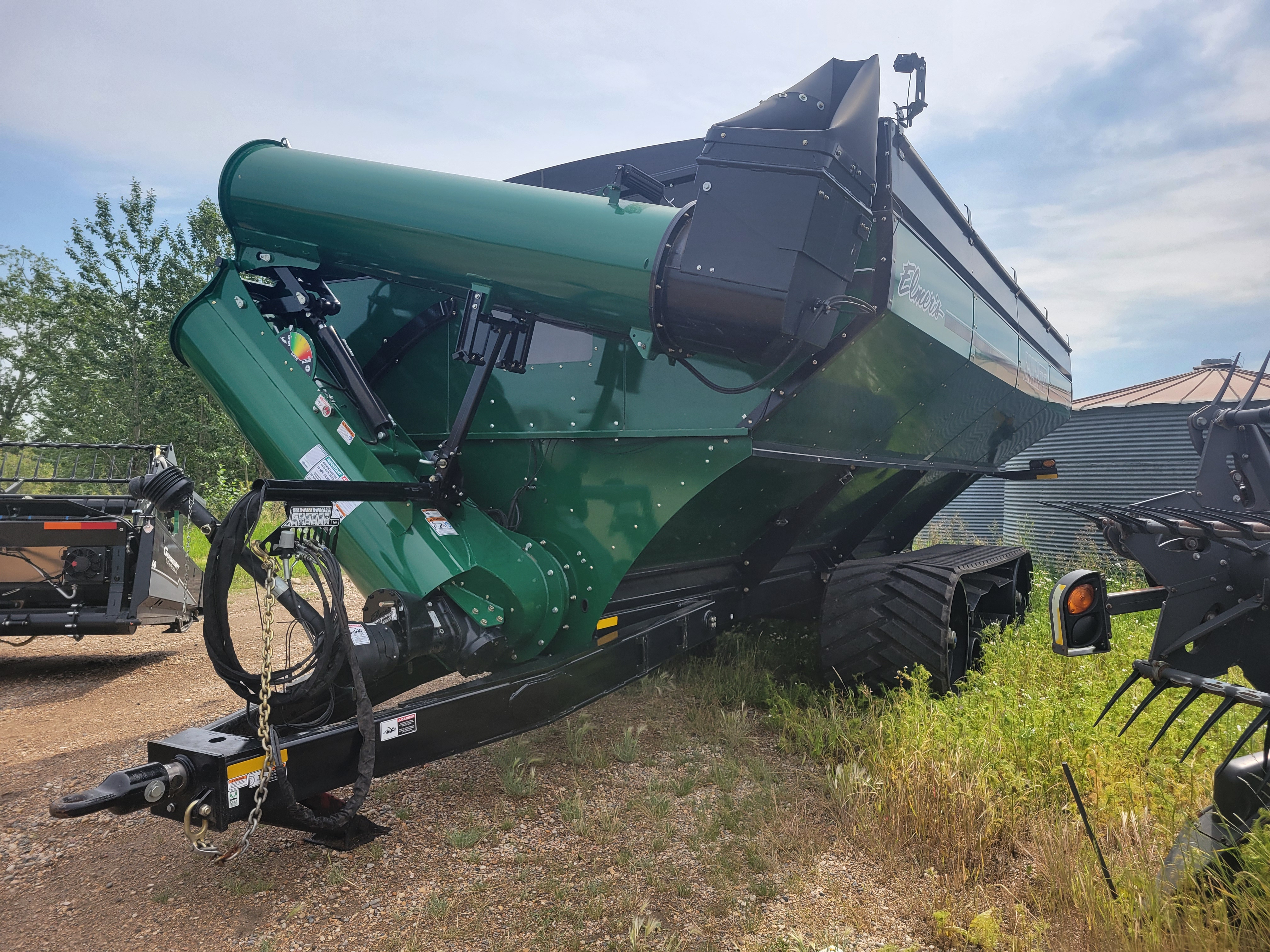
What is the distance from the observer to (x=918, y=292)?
330 centimetres

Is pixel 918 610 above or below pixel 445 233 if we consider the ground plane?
below

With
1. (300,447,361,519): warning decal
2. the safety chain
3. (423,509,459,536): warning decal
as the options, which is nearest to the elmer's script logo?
(423,509,459,536): warning decal

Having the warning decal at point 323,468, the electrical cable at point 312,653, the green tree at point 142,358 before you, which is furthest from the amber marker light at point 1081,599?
the green tree at point 142,358

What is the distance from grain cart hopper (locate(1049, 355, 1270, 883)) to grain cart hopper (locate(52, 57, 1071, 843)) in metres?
1.14

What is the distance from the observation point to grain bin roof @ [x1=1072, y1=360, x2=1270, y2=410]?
9.52m

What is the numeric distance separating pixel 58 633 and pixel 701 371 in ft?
15.1

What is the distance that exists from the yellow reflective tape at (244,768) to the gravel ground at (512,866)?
1.77 feet

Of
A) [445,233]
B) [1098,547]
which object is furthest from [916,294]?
[1098,547]

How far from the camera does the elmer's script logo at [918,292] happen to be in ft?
10.3

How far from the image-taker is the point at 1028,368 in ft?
17.8

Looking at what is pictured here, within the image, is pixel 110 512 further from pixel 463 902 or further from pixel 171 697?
pixel 463 902

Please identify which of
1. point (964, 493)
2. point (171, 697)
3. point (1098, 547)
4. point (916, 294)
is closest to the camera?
point (916, 294)

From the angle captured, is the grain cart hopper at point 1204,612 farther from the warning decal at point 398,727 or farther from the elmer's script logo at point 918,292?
the warning decal at point 398,727

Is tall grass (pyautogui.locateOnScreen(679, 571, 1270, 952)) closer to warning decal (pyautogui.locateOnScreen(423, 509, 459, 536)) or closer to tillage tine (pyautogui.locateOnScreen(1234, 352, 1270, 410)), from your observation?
tillage tine (pyautogui.locateOnScreen(1234, 352, 1270, 410))
